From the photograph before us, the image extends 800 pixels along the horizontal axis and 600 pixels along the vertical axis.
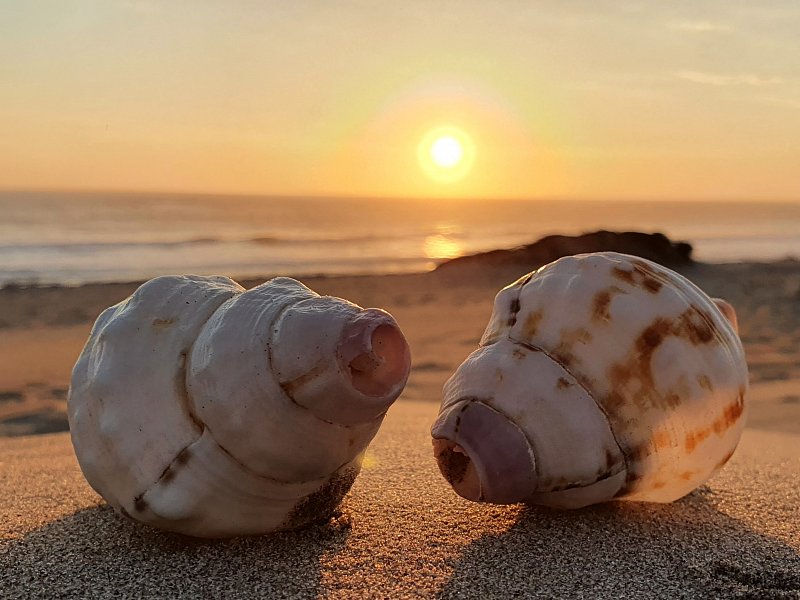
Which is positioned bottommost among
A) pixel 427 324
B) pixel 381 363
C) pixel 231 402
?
pixel 427 324

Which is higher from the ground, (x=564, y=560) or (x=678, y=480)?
(x=678, y=480)

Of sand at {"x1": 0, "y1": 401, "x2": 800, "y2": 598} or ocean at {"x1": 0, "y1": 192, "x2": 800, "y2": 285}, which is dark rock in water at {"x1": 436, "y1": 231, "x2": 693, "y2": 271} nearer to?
ocean at {"x1": 0, "y1": 192, "x2": 800, "y2": 285}

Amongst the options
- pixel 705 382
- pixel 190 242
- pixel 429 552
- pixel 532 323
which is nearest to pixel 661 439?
pixel 705 382

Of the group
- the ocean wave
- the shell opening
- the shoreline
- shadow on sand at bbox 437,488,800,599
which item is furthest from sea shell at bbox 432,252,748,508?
the ocean wave

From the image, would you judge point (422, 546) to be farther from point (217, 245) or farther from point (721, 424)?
point (217, 245)

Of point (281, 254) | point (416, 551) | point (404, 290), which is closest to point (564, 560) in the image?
point (416, 551)

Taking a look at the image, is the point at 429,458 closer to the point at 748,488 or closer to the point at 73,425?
the point at 748,488
